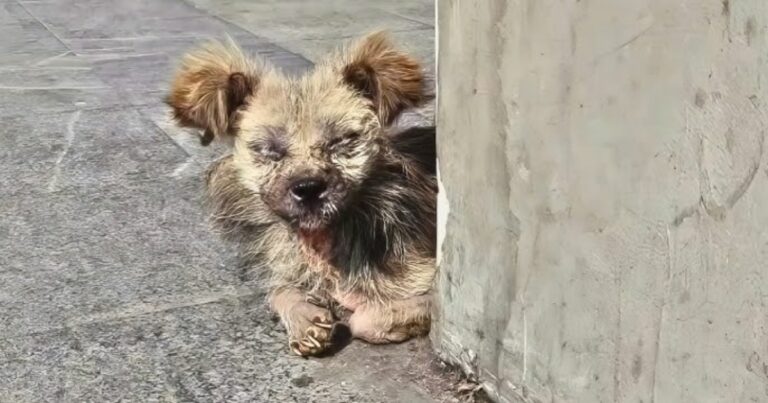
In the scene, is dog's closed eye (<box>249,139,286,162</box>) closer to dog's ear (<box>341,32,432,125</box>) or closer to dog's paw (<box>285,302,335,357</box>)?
dog's ear (<box>341,32,432,125</box>)

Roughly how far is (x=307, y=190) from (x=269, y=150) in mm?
299

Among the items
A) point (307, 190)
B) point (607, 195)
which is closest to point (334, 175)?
point (307, 190)

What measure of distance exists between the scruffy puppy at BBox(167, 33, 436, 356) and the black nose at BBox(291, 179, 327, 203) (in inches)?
1.4

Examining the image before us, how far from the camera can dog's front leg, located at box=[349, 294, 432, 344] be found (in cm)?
397

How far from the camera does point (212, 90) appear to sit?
408 cm

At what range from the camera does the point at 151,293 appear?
4508mm

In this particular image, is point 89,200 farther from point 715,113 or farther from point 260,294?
point 715,113

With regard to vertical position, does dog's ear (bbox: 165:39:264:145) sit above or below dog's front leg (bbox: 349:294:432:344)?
above

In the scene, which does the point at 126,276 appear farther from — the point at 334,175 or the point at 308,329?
the point at 334,175

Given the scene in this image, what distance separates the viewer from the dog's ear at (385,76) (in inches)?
156

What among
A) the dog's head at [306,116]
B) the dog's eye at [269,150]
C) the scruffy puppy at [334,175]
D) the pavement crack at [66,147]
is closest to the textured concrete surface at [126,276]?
the pavement crack at [66,147]

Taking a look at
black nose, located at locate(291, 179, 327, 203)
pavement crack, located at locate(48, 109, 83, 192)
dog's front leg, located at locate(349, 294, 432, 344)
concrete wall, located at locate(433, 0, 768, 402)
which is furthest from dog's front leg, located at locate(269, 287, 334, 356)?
pavement crack, located at locate(48, 109, 83, 192)

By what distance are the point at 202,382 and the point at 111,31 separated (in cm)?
801

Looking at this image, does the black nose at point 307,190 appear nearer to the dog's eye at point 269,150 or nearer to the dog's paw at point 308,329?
the dog's eye at point 269,150
